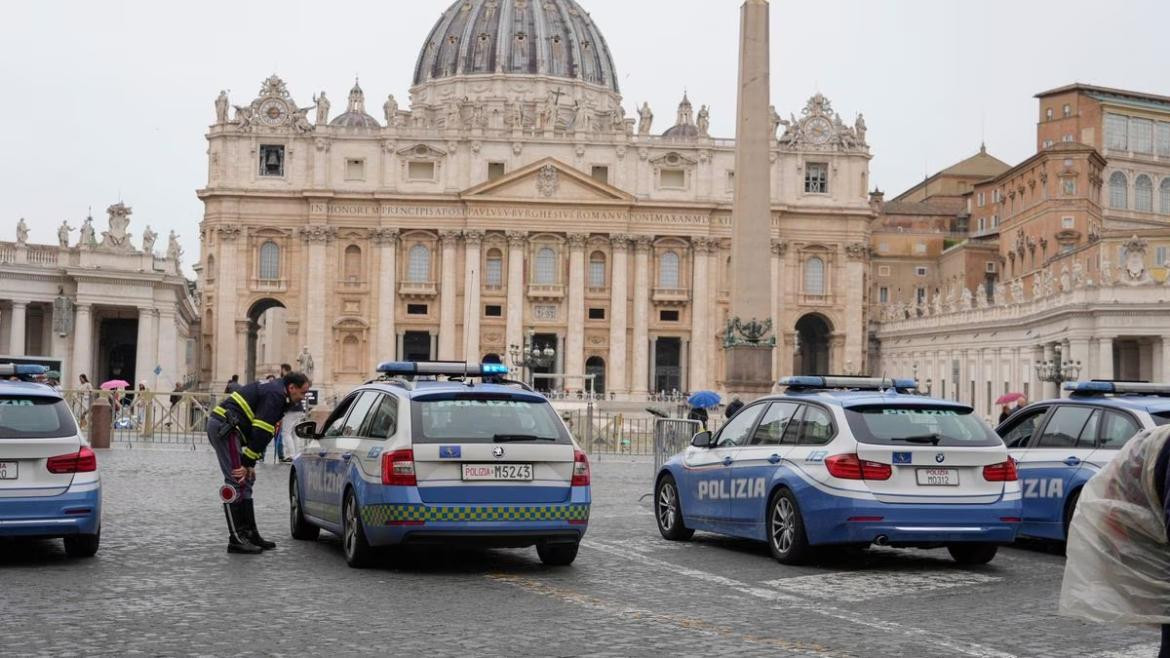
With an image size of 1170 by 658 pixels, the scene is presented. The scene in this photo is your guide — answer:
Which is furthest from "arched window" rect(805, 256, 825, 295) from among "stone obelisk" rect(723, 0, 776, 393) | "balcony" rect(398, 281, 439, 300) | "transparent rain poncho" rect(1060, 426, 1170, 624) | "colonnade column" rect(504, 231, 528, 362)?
"transparent rain poncho" rect(1060, 426, 1170, 624)

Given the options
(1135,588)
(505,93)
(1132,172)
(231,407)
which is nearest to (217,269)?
(505,93)

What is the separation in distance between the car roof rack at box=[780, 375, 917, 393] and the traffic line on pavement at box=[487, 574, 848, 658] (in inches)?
143

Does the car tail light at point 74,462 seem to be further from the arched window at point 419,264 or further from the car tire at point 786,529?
the arched window at point 419,264

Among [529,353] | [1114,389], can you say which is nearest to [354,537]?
[1114,389]

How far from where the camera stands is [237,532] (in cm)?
1390

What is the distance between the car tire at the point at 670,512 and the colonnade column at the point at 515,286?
7471 cm

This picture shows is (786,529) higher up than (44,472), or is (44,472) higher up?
(44,472)

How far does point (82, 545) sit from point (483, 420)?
3.40 m

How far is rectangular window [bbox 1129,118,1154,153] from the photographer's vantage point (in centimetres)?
8888

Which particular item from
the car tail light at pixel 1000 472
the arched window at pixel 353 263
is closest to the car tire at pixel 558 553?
the car tail light at pixel 1000 472

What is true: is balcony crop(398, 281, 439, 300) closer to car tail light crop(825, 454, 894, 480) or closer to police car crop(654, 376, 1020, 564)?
police car crop(654, 376, 1020, 564)

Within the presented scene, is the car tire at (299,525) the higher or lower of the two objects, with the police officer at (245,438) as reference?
lower

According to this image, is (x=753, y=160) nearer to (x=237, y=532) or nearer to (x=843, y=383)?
(x=843, y=383)

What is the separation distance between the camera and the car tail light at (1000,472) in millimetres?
13391
